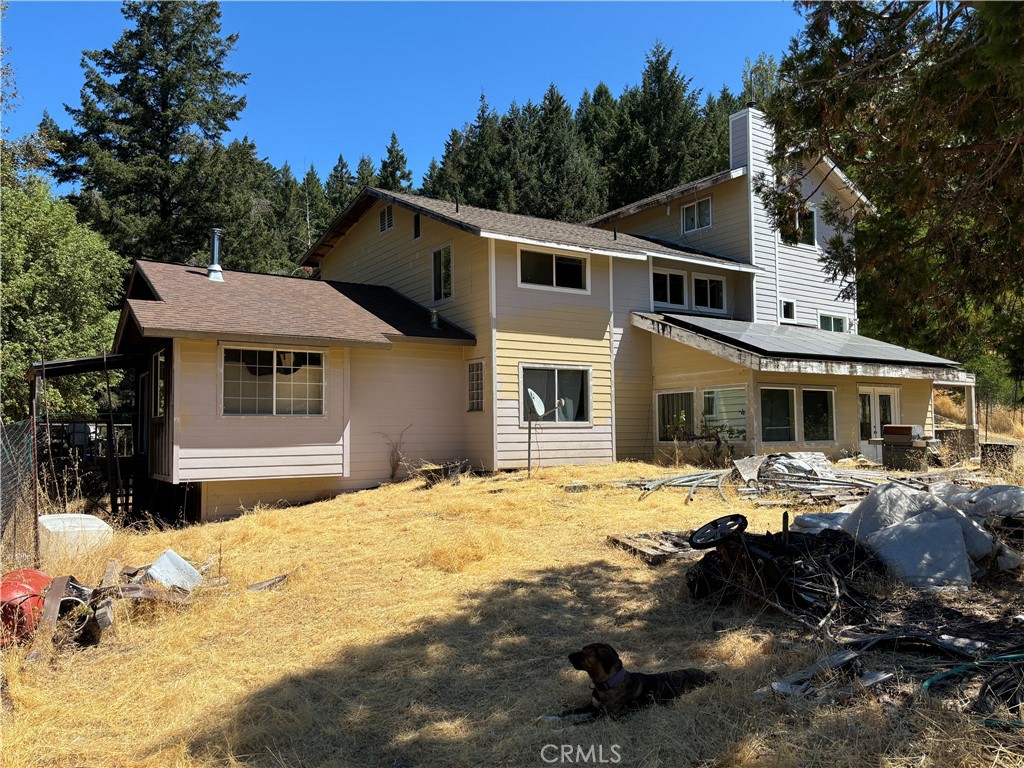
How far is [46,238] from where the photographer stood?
20.7 meters

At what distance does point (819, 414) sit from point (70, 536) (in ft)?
53.3

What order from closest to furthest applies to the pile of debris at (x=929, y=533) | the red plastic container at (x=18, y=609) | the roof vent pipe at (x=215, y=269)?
the red plastic container at (x=18, y=609), the pile of debris at (x=929, y=533), the roof vent pipe at (x=215, y=269)

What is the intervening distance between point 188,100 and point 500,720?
34088mm

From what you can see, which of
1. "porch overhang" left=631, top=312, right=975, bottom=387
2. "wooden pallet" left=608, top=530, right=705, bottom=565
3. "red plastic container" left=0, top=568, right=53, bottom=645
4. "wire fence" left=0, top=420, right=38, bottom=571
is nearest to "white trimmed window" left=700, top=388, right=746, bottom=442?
"porch overhang" left=631, top=312, right=975, bottom=387

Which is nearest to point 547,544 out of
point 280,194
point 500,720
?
point 500,720

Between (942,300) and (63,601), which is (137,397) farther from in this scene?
(942,300)

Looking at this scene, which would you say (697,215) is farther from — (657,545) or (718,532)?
(718,532)

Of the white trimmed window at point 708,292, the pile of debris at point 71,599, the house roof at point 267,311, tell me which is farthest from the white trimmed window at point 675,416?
the pile of debris at point 71,599

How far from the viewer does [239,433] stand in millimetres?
13203

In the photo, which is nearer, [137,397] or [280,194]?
[137,397]

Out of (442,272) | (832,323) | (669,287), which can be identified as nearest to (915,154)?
(442,272)

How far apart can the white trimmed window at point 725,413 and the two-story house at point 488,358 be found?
6cm

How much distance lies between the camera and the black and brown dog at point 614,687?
418 cm

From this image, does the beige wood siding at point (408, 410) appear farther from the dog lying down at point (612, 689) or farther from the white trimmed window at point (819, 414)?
the dog lying down at point (612, 689)
